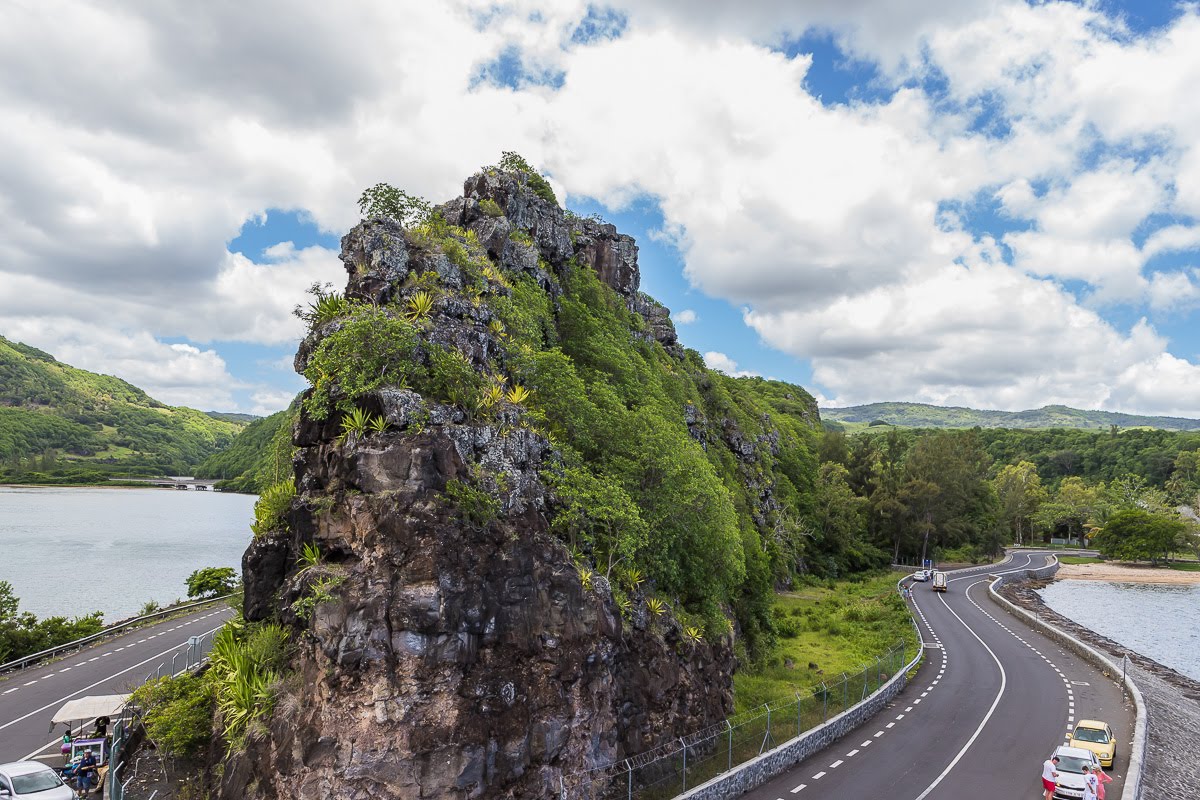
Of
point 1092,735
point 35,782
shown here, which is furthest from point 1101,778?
point 35,782

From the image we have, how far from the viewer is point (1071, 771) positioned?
20.1 meters

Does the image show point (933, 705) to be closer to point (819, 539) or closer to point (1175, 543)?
point (819, 539)

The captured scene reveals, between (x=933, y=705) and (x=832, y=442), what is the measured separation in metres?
68.3

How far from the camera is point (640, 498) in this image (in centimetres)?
2642

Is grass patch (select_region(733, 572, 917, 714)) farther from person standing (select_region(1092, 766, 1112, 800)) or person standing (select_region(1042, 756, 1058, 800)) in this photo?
person standing (select_region(1042, 756, 1058, 800))

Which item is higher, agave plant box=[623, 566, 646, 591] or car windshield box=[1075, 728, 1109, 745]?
agave plant box=[623, 566, 646, 591]

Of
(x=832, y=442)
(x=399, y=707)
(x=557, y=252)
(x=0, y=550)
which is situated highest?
(x=557, y=252)

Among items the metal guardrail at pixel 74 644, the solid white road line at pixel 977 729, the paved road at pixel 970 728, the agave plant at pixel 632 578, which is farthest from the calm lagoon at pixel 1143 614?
the metal guardrail at pixel 74 644

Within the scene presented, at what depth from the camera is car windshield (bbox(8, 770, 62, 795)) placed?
673 inches

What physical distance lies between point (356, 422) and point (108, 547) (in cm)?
9109

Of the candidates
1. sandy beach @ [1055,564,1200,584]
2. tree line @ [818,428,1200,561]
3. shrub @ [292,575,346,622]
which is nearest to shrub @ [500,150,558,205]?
shrub @ [292,575,346,622]

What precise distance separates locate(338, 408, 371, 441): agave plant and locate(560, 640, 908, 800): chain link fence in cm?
1227

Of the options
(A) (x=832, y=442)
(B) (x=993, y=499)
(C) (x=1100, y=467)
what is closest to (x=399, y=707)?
(A) (x=832, y=442)

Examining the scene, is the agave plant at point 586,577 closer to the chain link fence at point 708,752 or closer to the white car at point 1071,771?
the chain link fence at point 708,752
